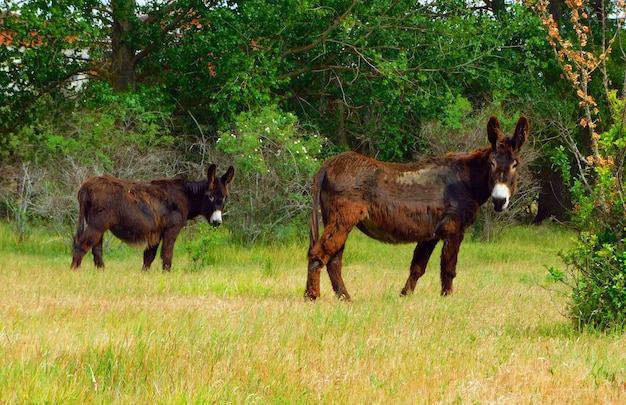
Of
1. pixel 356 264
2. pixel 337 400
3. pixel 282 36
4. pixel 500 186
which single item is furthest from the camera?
pixel 282 36

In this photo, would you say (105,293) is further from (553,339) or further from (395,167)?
(553,339)

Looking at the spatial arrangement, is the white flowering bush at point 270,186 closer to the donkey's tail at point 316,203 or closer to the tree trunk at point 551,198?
the donkey's tail at point 316,203

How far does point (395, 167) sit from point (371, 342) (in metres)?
3.67

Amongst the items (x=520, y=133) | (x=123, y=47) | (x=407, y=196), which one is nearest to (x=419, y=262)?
(x=407, y=196)

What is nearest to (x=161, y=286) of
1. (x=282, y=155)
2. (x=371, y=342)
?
(x=371, y=342)

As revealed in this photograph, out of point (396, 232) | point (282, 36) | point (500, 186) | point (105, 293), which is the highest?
point (282, 36)

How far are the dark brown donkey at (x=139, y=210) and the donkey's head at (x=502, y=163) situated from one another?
5.19 meters

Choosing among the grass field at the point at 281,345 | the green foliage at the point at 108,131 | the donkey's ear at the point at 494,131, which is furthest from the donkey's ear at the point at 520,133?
the green foliage at the point at 108,131

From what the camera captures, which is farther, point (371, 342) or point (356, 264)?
point (356, 264)

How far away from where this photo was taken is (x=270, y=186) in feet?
57.4

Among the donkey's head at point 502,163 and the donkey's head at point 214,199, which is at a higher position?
the donkey's head at point 502,163

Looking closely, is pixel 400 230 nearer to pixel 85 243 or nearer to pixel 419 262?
pixel 419 262

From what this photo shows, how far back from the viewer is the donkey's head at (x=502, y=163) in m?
9.63

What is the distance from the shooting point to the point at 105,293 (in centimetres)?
980
